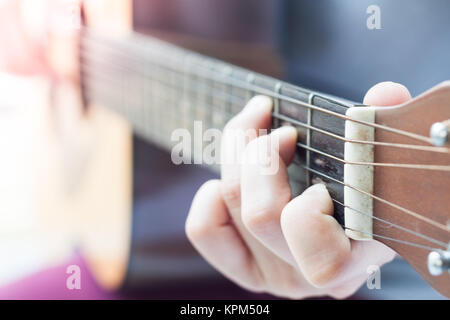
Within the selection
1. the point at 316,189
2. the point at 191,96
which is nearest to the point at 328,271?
the point at 316,189

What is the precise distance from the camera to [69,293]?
2.11 ft

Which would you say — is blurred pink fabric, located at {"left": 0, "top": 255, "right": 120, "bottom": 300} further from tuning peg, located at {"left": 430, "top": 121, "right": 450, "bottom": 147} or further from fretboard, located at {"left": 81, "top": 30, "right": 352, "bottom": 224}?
tuning peg, located at {"left": 430, "top": 121, "right": 450, "bottom": 147}

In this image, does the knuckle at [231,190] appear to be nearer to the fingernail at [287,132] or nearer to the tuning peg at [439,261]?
the fingernail at [287,132]

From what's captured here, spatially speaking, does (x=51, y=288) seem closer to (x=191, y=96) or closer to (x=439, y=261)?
(x=191, y=96)

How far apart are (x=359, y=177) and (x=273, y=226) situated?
3.2 inches

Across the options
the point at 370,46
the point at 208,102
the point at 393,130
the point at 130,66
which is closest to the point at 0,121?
the point at 130,66

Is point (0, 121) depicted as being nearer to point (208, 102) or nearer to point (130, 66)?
point (130, 66)

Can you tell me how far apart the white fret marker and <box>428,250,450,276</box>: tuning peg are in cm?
5

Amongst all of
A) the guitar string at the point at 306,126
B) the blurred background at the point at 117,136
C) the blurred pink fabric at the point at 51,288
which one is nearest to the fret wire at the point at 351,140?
the guitar string at the point at 306,126

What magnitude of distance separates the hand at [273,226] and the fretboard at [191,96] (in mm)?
13

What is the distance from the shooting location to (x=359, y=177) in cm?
29

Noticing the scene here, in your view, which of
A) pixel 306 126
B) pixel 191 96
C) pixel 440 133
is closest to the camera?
pixel 440 133

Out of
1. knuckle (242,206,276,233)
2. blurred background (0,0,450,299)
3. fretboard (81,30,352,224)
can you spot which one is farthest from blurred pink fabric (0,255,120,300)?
knuckle (242,206,276,233)

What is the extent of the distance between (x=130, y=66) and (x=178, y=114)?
0.11 m
